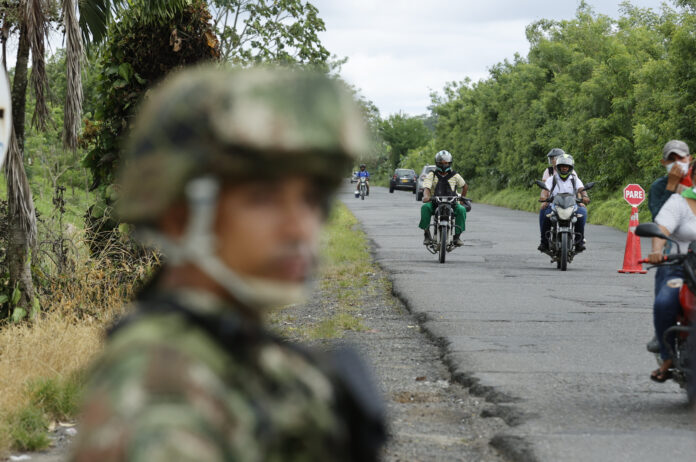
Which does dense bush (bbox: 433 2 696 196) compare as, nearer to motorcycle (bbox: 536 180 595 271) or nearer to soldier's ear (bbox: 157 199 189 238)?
motorcycle (bbox: 536 180 595 271)

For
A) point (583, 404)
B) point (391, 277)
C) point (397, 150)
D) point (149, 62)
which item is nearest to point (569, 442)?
point (583, 404)

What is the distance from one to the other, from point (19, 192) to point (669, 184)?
468 centimetres

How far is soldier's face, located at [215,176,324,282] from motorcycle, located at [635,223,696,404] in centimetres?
494

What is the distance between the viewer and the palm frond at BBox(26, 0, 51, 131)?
805cm

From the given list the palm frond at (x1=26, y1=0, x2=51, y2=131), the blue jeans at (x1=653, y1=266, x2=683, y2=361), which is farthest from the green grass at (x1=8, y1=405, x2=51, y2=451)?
the blue jeans at (x1=653, y1=266, x2=683, y2=361)

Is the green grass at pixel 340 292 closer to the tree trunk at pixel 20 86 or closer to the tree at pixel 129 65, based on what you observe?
the tree at pixel 129 65

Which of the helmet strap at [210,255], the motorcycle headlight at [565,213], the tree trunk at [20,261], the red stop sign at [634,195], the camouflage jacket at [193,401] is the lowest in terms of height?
the tree trunk at [20,261]

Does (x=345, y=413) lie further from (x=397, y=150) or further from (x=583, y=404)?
(x=397, y=150)

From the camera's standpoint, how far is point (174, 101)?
1231mm

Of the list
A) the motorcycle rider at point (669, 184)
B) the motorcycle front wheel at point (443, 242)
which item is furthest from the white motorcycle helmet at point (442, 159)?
the motorcycle rider at point (669, 184)

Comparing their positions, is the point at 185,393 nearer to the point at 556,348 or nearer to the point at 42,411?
the point at 42,411

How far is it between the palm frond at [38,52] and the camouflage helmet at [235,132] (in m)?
7.25

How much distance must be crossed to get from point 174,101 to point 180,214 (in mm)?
142

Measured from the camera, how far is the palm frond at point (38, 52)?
8.05 metres
